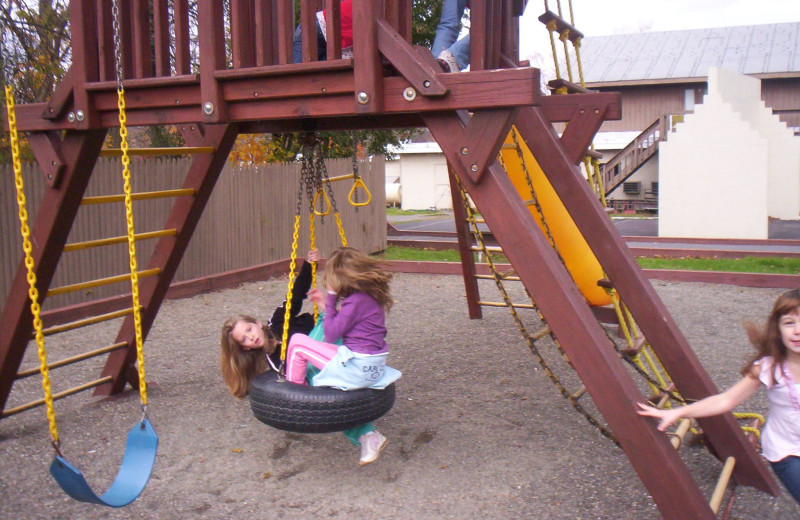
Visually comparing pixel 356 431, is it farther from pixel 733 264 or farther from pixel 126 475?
pixel 733 264

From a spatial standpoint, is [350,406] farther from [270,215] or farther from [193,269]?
[270,215]

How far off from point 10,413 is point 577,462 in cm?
338

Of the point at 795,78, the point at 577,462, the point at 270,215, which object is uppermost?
the point at 795,78

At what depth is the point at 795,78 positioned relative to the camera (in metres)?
26.0

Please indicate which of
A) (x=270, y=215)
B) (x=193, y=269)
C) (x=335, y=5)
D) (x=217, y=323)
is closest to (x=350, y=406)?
(x=335, y=5)

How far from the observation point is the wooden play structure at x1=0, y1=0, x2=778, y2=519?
9.75 ft

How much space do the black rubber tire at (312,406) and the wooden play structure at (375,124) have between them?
42.6 inches

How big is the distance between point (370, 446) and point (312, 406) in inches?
21.8

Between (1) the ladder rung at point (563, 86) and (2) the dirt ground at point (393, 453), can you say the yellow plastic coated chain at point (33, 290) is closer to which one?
(2) the dirt ground at point (393, 453)

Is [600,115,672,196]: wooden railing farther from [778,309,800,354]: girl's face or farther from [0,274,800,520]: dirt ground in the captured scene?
[778,309,800,354]: girl's face

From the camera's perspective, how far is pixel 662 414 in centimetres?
280

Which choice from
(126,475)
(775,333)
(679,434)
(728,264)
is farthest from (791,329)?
(728,264)

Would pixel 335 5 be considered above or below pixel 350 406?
above

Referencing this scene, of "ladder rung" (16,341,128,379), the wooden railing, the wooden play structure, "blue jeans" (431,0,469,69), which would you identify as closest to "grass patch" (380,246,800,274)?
the wooden play structure
